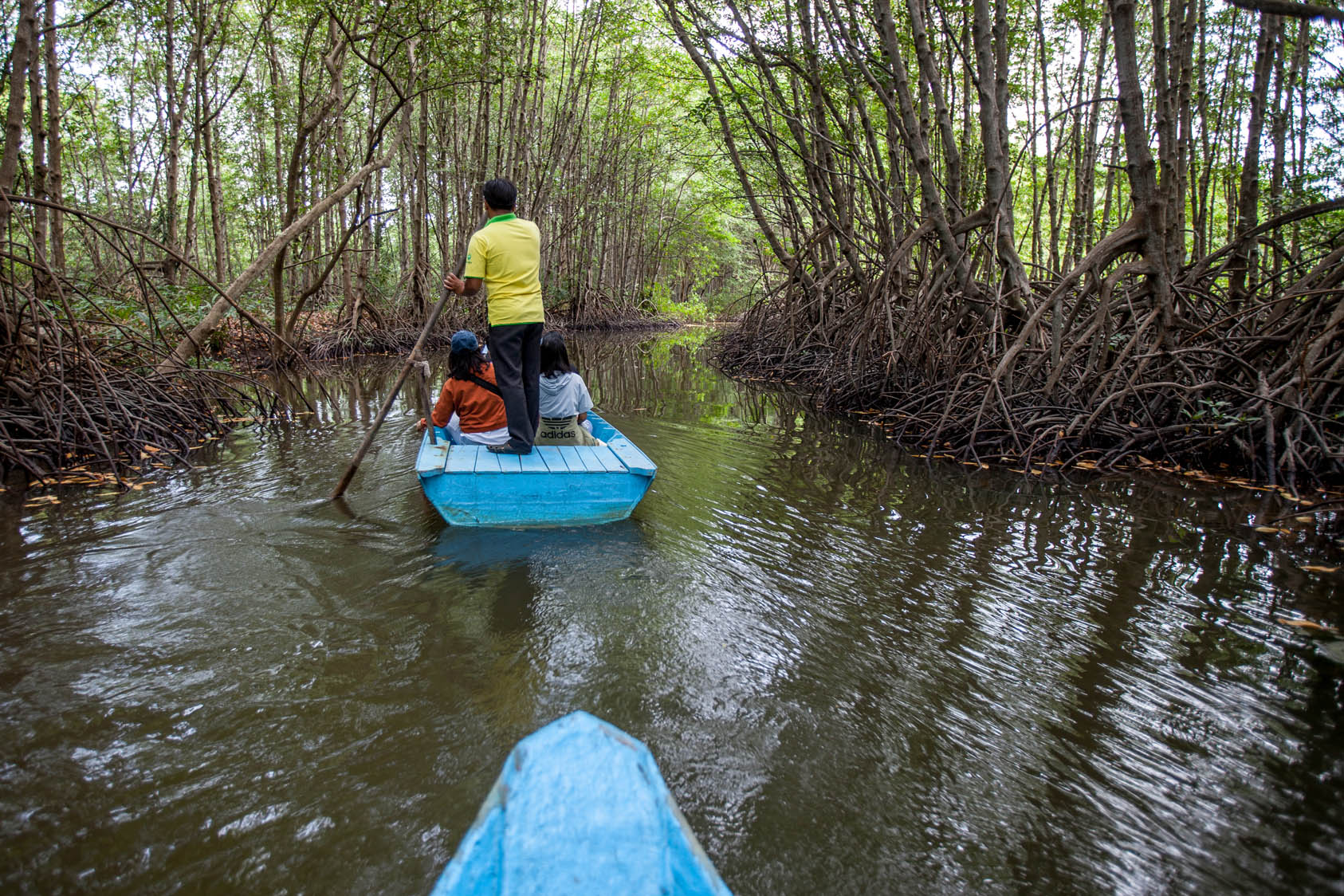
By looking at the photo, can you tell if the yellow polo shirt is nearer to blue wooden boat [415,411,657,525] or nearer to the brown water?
blue wooden boat [415,411,657,525]

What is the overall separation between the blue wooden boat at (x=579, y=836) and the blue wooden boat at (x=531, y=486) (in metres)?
2.78

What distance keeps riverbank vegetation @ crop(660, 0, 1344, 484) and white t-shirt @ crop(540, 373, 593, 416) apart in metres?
2.77

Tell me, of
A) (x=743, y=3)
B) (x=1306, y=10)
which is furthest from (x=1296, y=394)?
(x=743, y=3)

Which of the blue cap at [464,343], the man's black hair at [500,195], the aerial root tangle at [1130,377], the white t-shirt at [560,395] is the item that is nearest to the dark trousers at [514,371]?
the blue cap at [464,343]

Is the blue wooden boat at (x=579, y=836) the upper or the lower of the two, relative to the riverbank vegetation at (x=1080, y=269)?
lower

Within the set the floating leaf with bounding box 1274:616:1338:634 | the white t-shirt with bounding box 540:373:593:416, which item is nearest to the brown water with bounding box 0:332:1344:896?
the floating leaf with bounding box 1274:616:1338:634

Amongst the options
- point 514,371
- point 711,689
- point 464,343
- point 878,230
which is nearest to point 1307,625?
point 711,689

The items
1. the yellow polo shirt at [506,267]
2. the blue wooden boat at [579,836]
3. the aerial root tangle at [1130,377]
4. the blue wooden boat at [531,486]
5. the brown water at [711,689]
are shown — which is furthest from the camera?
the aerial root tangle at [1130,377]

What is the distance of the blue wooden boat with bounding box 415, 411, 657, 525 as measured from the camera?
3451 millimetres

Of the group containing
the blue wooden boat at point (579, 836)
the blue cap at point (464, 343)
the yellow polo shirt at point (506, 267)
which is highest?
the yellow polo shirt at point (506, 267)

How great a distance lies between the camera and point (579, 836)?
0.72 meters

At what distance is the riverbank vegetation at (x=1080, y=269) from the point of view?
479cm

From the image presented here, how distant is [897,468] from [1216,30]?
33.5ft

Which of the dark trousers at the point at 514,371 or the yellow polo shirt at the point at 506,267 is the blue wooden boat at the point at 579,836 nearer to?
the dark trousers at the point at 514,371
